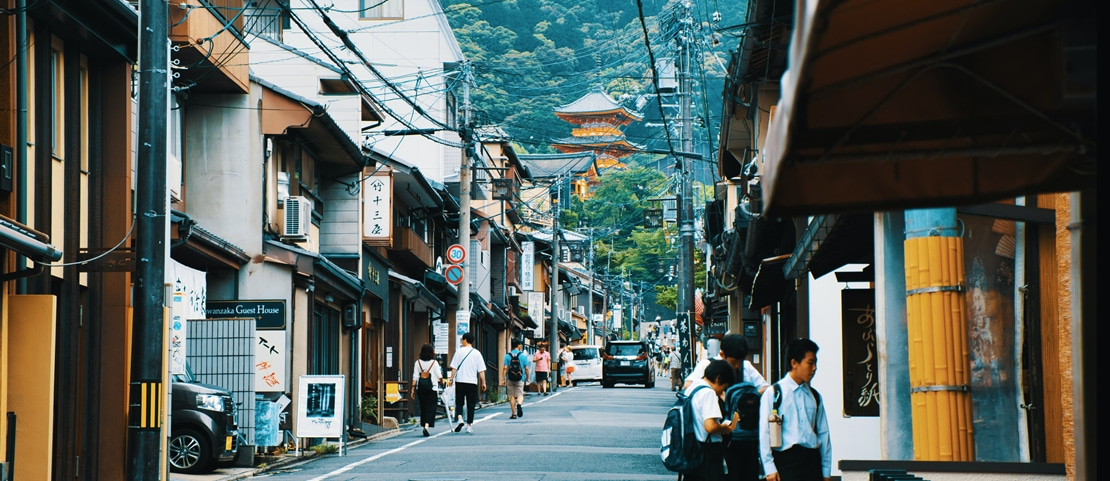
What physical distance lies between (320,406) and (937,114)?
15563mm

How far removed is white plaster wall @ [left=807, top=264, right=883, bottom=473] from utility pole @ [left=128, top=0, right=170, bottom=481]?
7624 millimetres

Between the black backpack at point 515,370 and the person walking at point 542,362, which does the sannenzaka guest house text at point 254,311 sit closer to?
the black backpack at point 515,370

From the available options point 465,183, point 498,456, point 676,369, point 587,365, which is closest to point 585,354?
point 587,365

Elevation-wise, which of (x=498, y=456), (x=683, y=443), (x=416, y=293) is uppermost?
(x=416, y=293)

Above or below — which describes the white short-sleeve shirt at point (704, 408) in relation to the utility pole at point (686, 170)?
below

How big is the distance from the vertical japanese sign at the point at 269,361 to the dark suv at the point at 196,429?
169 inches

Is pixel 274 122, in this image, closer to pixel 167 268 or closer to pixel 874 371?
pixel 167 268

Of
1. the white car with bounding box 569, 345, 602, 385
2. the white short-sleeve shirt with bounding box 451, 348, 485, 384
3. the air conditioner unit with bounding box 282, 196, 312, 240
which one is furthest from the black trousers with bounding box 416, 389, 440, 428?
the white car with bounding box 569, 345, 602, 385

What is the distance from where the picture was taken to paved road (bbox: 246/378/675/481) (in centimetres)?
1514

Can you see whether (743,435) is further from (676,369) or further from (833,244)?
(676,369)

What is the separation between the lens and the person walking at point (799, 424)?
9297mm

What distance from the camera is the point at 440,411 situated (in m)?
34.0

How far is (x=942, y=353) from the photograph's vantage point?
884 cm

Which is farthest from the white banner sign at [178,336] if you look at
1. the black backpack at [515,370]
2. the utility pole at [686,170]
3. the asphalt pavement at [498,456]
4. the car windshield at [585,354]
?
the car windshield at [585,354]
